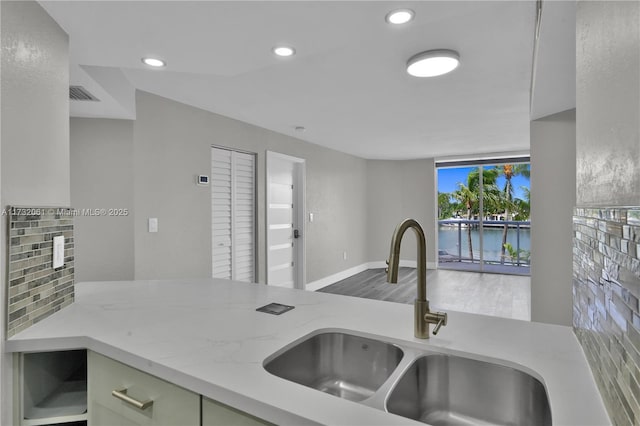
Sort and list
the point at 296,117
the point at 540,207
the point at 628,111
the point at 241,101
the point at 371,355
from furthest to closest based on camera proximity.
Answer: the point at 296,117 < the point at 241,101 < the point at 540,207 < the point at 371,355 < the point at 628,111

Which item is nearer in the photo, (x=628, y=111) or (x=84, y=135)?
(x=628, y=111)

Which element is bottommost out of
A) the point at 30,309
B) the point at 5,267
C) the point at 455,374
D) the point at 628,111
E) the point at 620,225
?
the point at 455,374

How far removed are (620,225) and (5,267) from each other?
1723 mm

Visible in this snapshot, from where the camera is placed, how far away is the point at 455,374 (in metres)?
1.04

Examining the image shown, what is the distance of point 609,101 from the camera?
64 centimetres

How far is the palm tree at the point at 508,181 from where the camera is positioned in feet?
21.7

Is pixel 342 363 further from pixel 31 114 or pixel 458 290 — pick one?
pixel 458 290

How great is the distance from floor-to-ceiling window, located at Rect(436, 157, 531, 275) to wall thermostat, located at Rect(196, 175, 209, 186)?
17.1 feet

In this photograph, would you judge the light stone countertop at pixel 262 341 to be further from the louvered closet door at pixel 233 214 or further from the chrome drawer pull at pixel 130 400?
the louvered closet door at pixel 233 214

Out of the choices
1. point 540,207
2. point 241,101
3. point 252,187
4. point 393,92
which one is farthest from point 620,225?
point 252,187

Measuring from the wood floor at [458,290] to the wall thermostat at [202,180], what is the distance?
268 cm

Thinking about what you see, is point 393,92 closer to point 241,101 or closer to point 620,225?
point 241,101

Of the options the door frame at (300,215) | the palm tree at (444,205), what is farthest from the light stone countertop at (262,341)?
the palm tree at (444,205)

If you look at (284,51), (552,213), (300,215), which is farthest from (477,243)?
(284,51)
